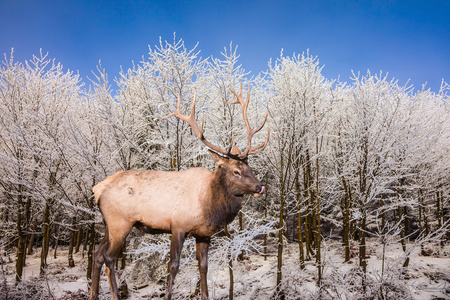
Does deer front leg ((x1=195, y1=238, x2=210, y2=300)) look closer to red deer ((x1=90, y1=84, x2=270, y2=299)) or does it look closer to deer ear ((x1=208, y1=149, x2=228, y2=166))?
red deer ((x1=90, y1=84, x2=270, y2=299))

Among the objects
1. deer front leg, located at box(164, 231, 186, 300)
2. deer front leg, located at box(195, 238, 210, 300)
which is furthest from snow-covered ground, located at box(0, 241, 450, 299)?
deer front leg, located at box(164, 231, 186, 300)

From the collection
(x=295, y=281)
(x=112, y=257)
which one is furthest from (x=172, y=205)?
(x=295, y=281)

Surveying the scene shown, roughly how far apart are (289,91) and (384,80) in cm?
322

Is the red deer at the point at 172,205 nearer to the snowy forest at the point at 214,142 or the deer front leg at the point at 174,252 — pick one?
the deer front leg at the point at 174,252

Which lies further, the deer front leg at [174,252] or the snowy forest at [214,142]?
the snowy forest at [214,142]

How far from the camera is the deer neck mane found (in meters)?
2.48

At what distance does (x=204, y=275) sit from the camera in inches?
102

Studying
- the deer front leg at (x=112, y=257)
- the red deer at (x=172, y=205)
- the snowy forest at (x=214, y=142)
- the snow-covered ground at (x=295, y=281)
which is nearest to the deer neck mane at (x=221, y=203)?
the red deer at (x=172, y=205)

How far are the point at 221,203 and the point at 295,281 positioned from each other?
19.2 feet

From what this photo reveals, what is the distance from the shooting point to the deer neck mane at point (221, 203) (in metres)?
2.48

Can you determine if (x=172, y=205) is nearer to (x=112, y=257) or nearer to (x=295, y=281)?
(x=112, y=257)

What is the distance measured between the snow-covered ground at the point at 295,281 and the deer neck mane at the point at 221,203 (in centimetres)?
248

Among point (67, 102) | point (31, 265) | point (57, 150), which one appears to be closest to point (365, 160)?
point (57, 150)

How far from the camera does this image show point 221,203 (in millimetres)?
2541
